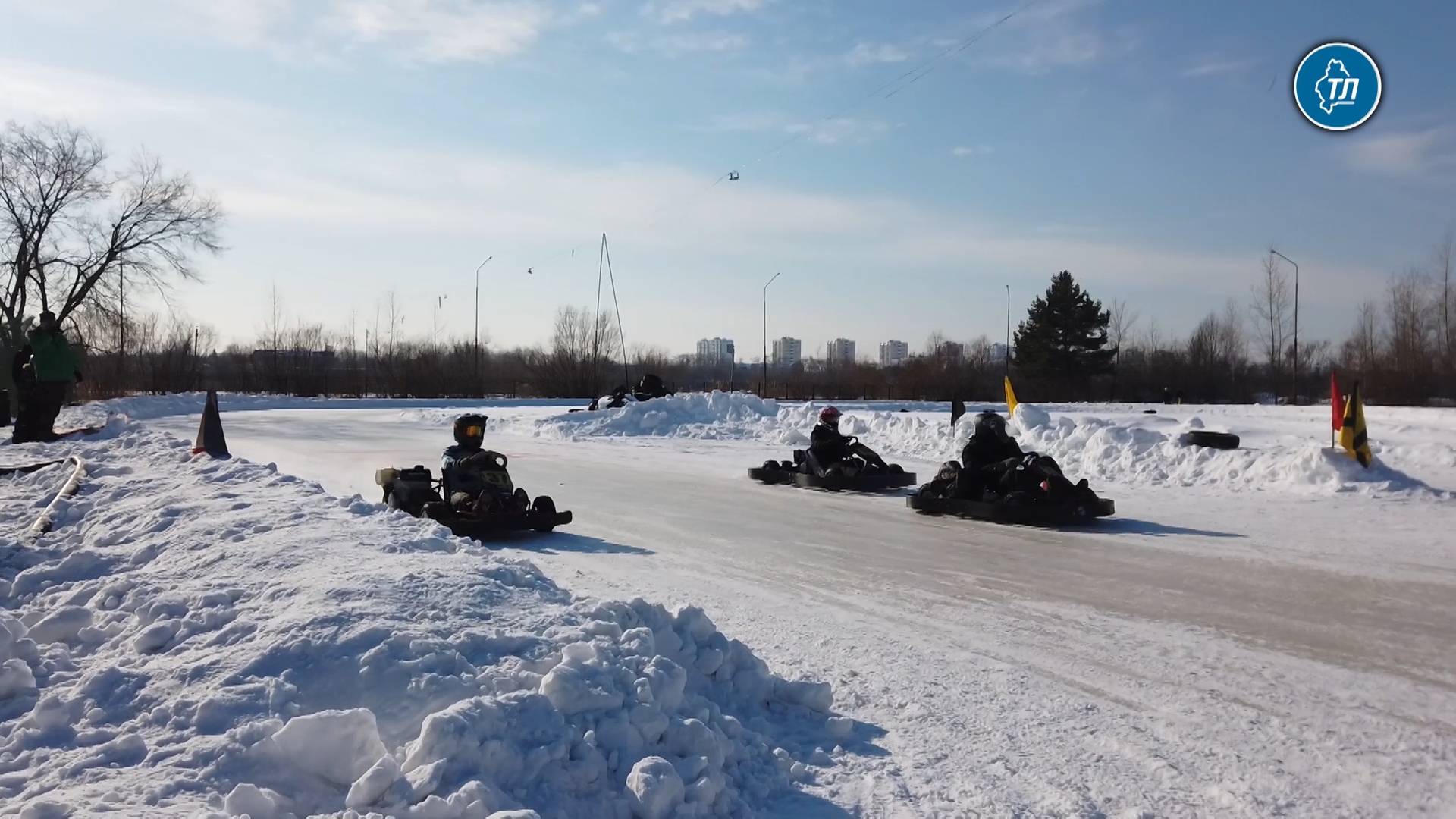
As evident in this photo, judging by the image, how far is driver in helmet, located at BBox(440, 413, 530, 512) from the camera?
10516mm

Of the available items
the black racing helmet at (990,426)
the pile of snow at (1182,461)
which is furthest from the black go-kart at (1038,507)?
the pile of snow at (1182,461)

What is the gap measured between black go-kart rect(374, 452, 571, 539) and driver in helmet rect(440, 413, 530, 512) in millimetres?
10

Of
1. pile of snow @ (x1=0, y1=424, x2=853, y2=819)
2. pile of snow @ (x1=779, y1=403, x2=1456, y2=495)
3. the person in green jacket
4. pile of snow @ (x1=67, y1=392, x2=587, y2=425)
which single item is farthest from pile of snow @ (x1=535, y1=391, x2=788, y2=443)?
pile of snow @ (x1=0, y1=424, x2=853, y2=819)

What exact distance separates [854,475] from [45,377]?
1425 centimetres

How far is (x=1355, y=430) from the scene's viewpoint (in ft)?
46.1

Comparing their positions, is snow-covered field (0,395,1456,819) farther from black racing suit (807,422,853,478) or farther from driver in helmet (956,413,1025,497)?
black racing suit (807,422,853,478)

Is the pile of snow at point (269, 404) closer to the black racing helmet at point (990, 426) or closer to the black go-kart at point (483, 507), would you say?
the black go-kart at point (483, 507)

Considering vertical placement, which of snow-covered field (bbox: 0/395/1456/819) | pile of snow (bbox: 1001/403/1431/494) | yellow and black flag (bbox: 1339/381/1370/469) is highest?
yellow and black flag (bbox: 1339/381/1370/469)

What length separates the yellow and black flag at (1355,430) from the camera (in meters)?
13.9

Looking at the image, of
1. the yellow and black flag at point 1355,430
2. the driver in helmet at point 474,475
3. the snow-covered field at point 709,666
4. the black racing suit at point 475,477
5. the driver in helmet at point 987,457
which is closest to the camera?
the snow-covered field at point 709,666

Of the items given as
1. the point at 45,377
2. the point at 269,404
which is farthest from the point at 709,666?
the point at 269,404

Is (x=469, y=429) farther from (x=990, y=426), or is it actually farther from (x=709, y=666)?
(x=709, y=666)

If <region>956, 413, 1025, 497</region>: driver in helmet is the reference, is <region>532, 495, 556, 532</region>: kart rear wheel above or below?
below

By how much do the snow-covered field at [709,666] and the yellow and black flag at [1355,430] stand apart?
11.0ft
